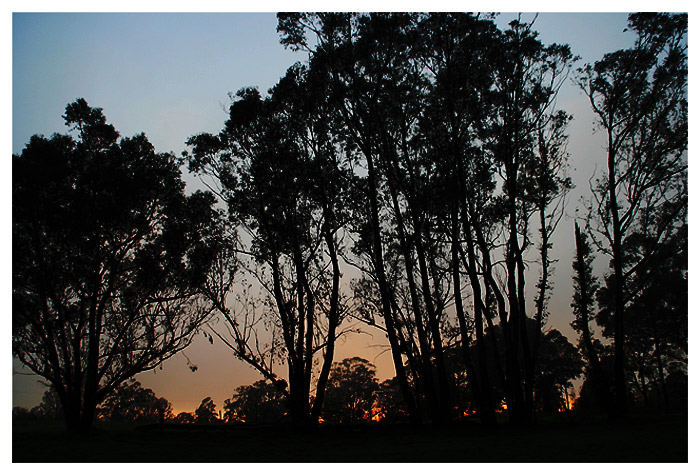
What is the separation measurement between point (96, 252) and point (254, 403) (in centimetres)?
4973

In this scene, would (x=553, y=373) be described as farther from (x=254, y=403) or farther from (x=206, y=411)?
(x=206, y=411)

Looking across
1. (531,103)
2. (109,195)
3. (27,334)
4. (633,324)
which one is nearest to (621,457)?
(531,103)

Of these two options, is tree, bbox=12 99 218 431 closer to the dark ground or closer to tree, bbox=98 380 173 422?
the dark ground

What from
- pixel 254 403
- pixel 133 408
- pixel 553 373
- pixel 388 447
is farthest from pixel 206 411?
pixel 388 447

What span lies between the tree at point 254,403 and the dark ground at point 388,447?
3794 centimetres

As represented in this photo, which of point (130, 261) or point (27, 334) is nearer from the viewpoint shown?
point (27, 334)

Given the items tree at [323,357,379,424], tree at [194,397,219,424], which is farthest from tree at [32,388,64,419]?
tree at [323,357,379,424]

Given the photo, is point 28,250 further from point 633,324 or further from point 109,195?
point 633,324

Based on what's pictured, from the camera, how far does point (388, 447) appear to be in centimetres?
1250

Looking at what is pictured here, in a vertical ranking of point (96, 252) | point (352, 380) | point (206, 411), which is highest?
point (96, 252)

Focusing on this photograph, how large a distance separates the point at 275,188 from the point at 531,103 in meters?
11.1

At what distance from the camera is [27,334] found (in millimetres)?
18797

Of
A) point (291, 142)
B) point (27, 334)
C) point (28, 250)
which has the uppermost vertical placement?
point (291, 142)

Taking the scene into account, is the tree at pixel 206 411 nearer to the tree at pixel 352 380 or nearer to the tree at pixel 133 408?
the tree at pixel 133 408
